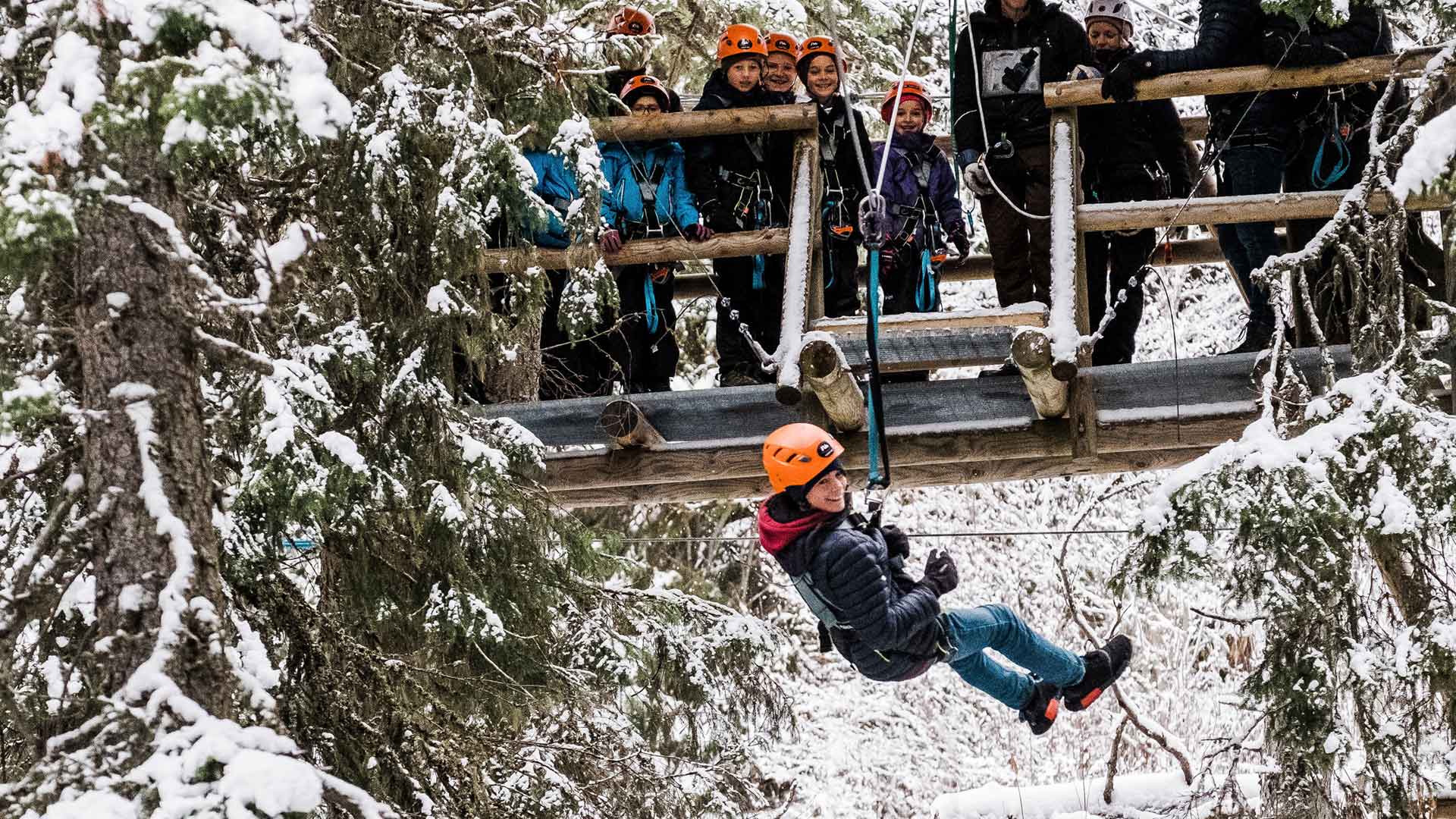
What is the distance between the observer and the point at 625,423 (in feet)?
22.6

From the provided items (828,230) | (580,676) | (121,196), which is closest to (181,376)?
(121,196)

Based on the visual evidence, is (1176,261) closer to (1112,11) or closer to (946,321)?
(1112,11)

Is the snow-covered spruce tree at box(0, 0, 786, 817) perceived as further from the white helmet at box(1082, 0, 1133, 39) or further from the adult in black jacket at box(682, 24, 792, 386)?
the white helmet at box(1082, 0, 1133, 39)

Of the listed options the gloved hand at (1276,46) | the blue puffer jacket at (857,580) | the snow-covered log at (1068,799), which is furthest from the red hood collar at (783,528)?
the snow-covered log at (1068,799)

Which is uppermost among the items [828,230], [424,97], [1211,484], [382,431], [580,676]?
[424,97]

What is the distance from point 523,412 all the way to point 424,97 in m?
1.76

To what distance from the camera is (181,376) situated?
439 cm

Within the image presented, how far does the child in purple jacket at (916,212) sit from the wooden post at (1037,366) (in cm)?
84

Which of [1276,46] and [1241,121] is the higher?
[1276,46]

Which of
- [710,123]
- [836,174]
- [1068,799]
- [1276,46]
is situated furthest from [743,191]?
[1068,799]

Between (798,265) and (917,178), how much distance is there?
4.11 ft

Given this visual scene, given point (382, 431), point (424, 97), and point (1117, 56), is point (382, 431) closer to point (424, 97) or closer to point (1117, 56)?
point (424, 97)

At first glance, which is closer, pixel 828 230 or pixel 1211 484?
pixel 1211 484

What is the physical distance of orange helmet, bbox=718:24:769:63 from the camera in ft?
24.2
